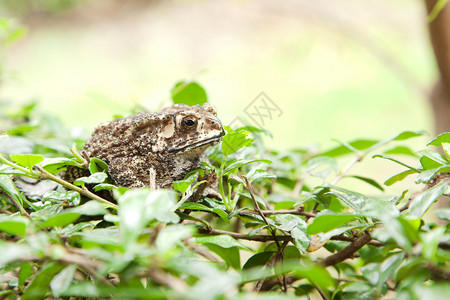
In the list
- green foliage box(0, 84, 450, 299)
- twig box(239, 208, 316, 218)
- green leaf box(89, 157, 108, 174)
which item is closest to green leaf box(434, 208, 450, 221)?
green foliage box(0, 84, 450, 299)

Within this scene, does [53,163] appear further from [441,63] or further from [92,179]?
[441,63]

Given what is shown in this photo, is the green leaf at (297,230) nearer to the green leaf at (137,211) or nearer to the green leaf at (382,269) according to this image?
the green leaf at (382,269)

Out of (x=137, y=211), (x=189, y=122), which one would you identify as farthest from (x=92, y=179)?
(x=189, y=122)

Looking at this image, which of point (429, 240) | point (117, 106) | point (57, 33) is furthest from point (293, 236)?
point (57, 33)

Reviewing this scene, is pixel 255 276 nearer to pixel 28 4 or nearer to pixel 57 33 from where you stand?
pixel 57 33

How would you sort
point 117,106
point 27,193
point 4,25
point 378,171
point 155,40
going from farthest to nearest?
point 155,40 → point 378,171 → point 4,25 → point 117,106 → point 27,193
